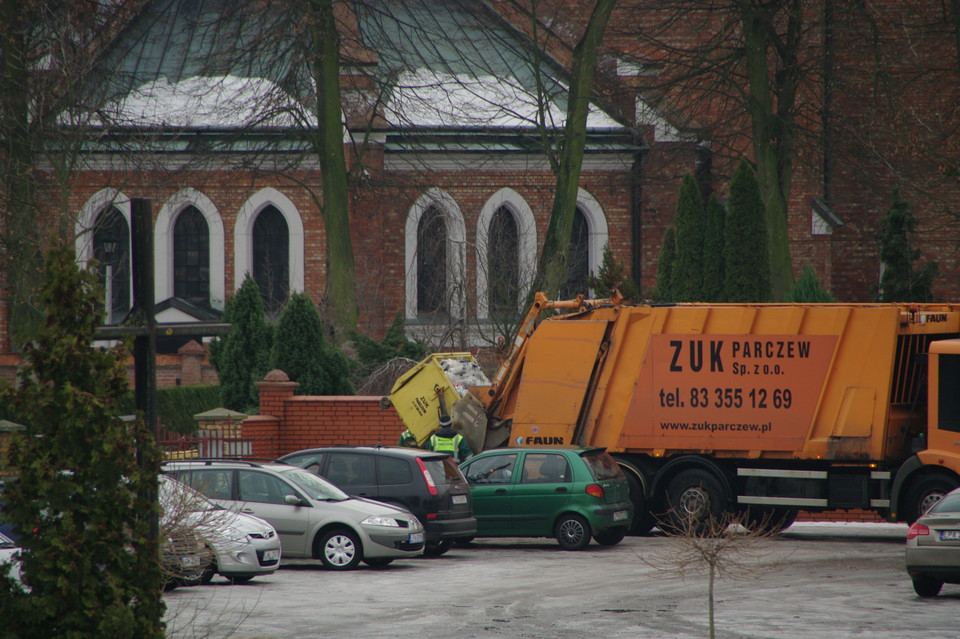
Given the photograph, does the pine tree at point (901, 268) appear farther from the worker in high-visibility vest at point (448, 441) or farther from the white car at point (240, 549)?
the white car at point (240, 549)

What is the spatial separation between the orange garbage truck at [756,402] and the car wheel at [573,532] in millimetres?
1442

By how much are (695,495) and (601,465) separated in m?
1.64

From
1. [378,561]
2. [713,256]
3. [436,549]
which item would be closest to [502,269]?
[713,256]

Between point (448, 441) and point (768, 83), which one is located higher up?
point (768, 83)

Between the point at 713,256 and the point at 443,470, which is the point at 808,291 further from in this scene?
the point at 443,470

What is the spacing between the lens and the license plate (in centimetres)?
1310

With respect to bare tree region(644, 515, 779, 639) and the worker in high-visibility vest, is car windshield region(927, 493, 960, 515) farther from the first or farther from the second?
the worker in high-visibility vest

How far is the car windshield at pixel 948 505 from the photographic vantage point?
39.1 ft

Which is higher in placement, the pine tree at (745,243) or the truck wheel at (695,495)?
the pine tree at (745,243)

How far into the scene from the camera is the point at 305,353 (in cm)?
2427

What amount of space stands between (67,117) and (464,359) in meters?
11.5

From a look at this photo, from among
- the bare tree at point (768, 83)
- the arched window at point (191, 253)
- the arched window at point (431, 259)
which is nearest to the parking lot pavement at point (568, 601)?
the bare tree at point (768, 83)

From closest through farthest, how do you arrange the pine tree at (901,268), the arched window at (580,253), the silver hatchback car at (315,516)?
the silver hatchback car at (315,516)
the pine tree at (901,268)
the arched window at (580,253)

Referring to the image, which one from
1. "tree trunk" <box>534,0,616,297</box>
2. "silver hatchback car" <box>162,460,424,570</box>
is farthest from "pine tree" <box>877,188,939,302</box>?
"silver hatchback car" <box>162,460,424,570</box>
